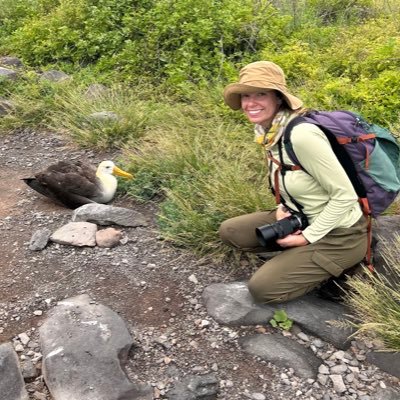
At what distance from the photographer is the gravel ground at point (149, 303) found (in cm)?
311

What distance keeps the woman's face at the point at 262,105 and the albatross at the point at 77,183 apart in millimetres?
2080

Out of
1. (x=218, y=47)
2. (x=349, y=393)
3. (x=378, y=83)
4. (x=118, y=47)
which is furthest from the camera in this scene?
(x=118, y=47)

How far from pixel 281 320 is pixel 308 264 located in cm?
40

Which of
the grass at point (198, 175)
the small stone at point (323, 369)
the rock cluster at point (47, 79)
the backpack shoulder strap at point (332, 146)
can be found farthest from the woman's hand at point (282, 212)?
the rock cluster at point (47, 79)

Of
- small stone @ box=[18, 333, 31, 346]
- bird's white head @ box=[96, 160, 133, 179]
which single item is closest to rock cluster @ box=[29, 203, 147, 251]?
bird's white head @ box=[96, 160, 133, 179]

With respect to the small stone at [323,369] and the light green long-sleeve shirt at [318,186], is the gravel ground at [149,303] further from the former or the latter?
the light green long-sleeve shirt at [318,186]

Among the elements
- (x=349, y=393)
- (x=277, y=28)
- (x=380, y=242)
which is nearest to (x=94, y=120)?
(x=277, y=28)

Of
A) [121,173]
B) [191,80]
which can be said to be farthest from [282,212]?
[191,80]

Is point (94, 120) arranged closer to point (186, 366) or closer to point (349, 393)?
point (186, 366)

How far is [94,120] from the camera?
625 centimetres

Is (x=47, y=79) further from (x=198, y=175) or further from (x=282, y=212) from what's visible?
(x=282, y=212)

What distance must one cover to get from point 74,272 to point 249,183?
1.61m

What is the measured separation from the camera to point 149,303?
146 inches

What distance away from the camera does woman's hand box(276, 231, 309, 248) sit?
345 cm
